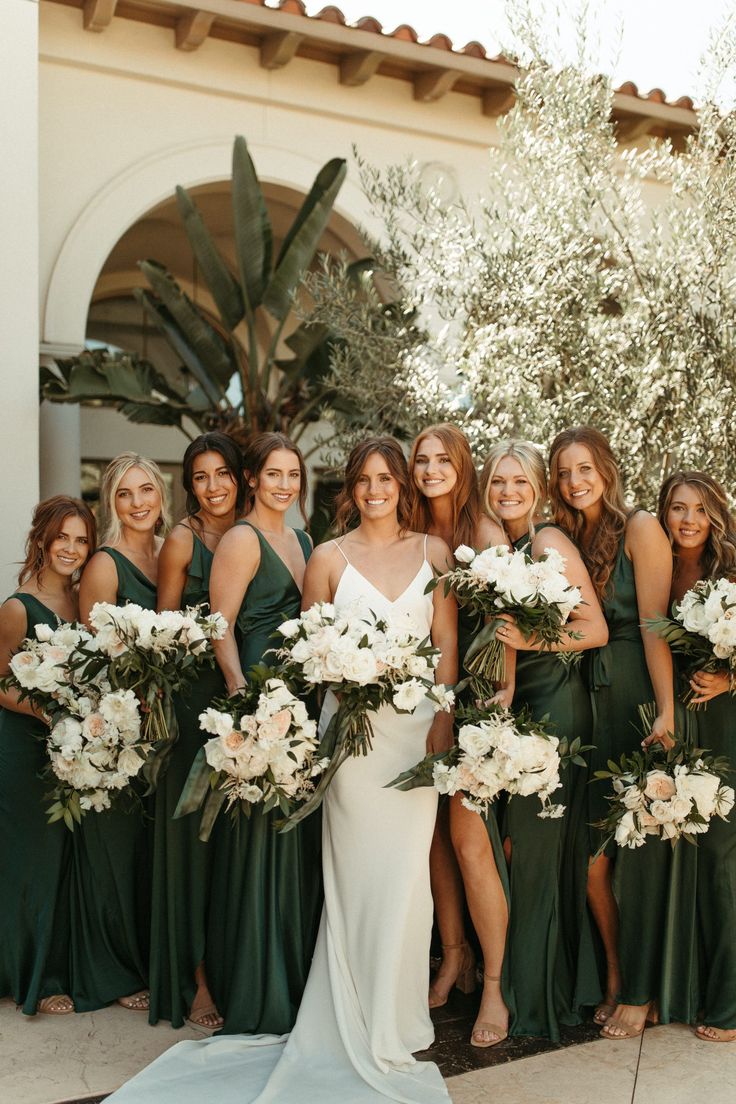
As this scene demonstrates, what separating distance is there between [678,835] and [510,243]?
4396 mm

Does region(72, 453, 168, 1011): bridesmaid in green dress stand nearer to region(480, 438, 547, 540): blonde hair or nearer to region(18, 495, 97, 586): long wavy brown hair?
region(18, 495, 97, 586): long wavy brown hair

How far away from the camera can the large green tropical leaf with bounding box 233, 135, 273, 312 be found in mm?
8266

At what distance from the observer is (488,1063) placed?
154 inches

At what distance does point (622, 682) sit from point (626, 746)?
269 millimetres

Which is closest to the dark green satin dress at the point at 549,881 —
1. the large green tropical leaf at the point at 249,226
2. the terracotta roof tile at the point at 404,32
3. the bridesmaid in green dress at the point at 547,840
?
the bridesmaid in green dress at the point at 547,840

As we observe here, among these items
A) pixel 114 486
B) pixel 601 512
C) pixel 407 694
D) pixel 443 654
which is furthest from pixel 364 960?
pixel 114 486

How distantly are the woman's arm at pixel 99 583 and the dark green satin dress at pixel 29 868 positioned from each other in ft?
0.75

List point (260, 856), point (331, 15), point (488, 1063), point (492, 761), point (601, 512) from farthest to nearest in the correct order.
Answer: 1. point (331, 15)
2. point (601, 512)
3. point (260, 856)
4. point (488, 1063)
5. point (492, 761)

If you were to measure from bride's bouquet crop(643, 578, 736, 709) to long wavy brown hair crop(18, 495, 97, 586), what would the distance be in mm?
2475

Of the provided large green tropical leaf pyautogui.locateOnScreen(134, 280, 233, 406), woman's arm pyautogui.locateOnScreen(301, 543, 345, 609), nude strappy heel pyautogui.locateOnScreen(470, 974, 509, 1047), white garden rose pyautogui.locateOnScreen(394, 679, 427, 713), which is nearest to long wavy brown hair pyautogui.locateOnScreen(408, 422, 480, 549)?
woman's arm pyautogui.locateOnScreen(301, 543, 345, 609)

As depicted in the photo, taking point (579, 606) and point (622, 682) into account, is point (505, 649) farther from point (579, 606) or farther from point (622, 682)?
point (622, 682)

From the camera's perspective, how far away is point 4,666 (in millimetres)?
4590

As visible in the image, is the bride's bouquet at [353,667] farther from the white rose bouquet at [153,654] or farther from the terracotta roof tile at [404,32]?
the terracotta roof tile at [404,32]

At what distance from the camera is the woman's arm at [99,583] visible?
4508mm
